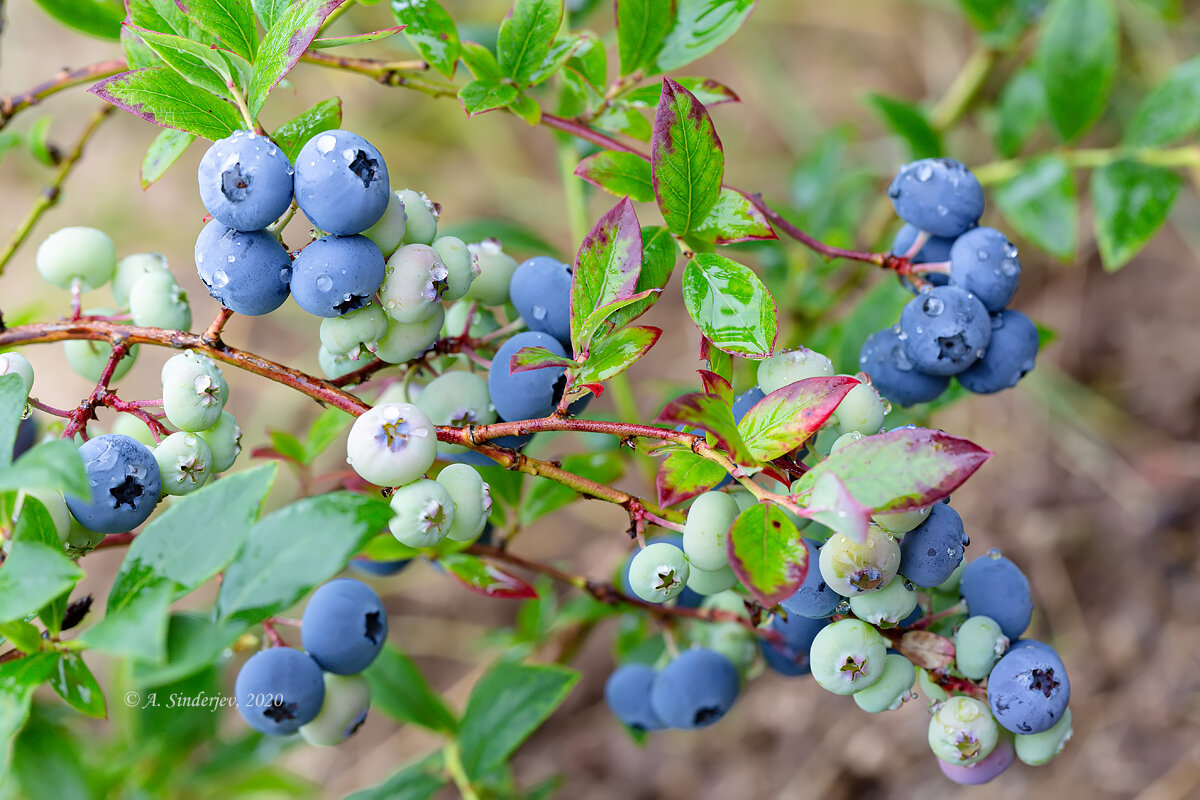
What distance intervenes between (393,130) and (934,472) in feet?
9.16

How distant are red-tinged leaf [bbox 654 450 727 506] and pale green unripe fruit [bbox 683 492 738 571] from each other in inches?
0.5

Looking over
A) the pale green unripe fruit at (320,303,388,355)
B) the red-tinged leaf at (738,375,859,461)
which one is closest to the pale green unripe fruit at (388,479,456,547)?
the pale green unripe fruit at (320,303,388,355)

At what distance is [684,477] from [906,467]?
160 millimetres

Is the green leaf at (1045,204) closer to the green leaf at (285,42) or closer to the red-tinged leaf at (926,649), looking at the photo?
the red-tinged leaf at (926,649)

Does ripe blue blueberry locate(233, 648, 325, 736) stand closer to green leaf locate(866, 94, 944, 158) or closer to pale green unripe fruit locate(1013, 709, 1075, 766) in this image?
pale green unripe fruit locate(1013, 709, 1075, 766)

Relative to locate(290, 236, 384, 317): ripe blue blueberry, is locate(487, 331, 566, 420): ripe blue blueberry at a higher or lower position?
lower

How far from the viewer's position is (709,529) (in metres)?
0.67

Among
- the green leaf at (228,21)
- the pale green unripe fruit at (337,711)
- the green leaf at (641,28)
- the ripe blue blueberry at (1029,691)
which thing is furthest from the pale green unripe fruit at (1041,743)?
the green leaf at (228,21)

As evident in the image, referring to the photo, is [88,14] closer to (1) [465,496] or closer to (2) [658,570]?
(1) [465,496]

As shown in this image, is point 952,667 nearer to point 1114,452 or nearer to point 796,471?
point 796,471

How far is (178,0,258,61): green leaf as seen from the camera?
0.68 m

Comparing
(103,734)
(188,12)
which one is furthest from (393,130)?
(188,12)

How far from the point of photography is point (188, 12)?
0.68m

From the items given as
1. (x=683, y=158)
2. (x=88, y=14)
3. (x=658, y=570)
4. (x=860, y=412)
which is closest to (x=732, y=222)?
(x=683, y=158)
